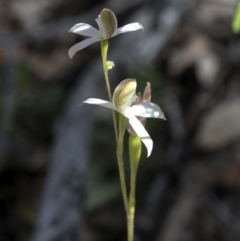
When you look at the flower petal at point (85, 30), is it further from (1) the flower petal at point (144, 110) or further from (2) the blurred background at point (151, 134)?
(2) the blurred background at point (151, 134)

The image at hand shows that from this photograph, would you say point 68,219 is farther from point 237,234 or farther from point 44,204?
point 237,234

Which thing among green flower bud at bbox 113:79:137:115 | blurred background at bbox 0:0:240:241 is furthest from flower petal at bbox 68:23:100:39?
blurred background at bbox 0:0:240:241

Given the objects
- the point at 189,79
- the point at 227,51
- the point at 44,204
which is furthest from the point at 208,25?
the point at 44,204

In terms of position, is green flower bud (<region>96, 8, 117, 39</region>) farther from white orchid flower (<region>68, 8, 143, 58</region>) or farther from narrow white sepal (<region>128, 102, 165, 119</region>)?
narrow white sepal (<region>128, 102, 165, 119</region>)

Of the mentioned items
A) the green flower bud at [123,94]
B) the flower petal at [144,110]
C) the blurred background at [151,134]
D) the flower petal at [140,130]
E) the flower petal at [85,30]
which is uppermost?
the flower petal at [85,30]

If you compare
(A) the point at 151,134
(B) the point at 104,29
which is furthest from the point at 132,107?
(A) the point at 151,134

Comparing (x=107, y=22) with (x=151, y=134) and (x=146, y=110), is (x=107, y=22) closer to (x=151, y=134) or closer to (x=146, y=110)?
(x=146, y=110)

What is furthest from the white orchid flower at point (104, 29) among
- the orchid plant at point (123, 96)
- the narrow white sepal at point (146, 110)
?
the narrow white sepal at point (146, 110)
